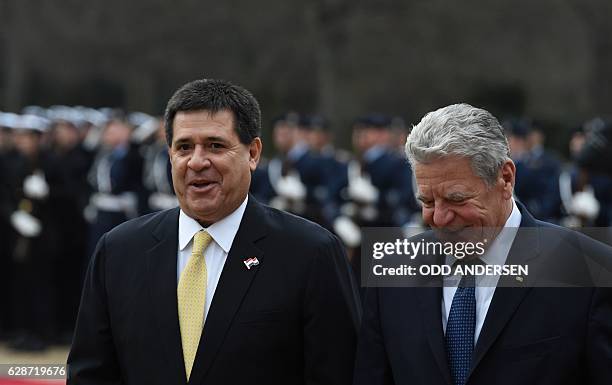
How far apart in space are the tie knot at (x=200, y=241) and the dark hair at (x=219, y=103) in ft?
1.03

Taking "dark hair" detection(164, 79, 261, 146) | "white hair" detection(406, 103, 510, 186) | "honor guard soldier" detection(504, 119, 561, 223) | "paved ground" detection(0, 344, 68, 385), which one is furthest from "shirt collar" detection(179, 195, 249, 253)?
"honor guard soldier" detection(504, 119, 561, 223)

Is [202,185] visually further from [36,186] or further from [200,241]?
[36,186]

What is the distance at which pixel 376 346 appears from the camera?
356cm

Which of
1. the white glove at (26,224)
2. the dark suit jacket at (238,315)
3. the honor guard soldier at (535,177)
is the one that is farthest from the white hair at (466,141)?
the white glove at (26,224)

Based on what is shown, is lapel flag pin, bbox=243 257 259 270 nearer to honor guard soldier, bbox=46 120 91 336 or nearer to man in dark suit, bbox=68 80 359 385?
man in dark suit, bbox=68 80 359 385

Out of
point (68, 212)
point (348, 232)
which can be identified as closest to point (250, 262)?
point (348, 232)

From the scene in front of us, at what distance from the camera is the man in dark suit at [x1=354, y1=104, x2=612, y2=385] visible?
3.36m

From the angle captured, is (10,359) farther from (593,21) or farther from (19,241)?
(593,21)

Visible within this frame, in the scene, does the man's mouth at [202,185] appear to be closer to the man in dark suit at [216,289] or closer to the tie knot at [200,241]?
the man in dark suit at [216,289]

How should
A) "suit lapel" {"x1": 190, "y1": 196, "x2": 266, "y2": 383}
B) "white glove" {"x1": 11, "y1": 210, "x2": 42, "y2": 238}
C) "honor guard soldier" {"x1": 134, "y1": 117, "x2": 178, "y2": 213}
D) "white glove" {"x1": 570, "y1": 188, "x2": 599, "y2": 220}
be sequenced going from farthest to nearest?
"honor guard soldier" {"x1": 134, "y1": 117, "x2": 178, "y2": 213}, "white glove" {"x1": 11, "y1": 210, "x2": 42, "y2": 238}, "white glove" {"x1": 570, "y1": 188, "x2": 599, "y2": 220}, "suit lapel" {"x1": 190, "y1": 196, "x2": 266, "y2": 383}

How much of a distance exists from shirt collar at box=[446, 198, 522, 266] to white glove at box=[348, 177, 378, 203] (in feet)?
29.1

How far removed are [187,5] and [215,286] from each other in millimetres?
17813

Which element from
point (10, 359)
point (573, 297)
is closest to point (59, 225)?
point (10, 359)

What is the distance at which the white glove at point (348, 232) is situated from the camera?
1162 cm
